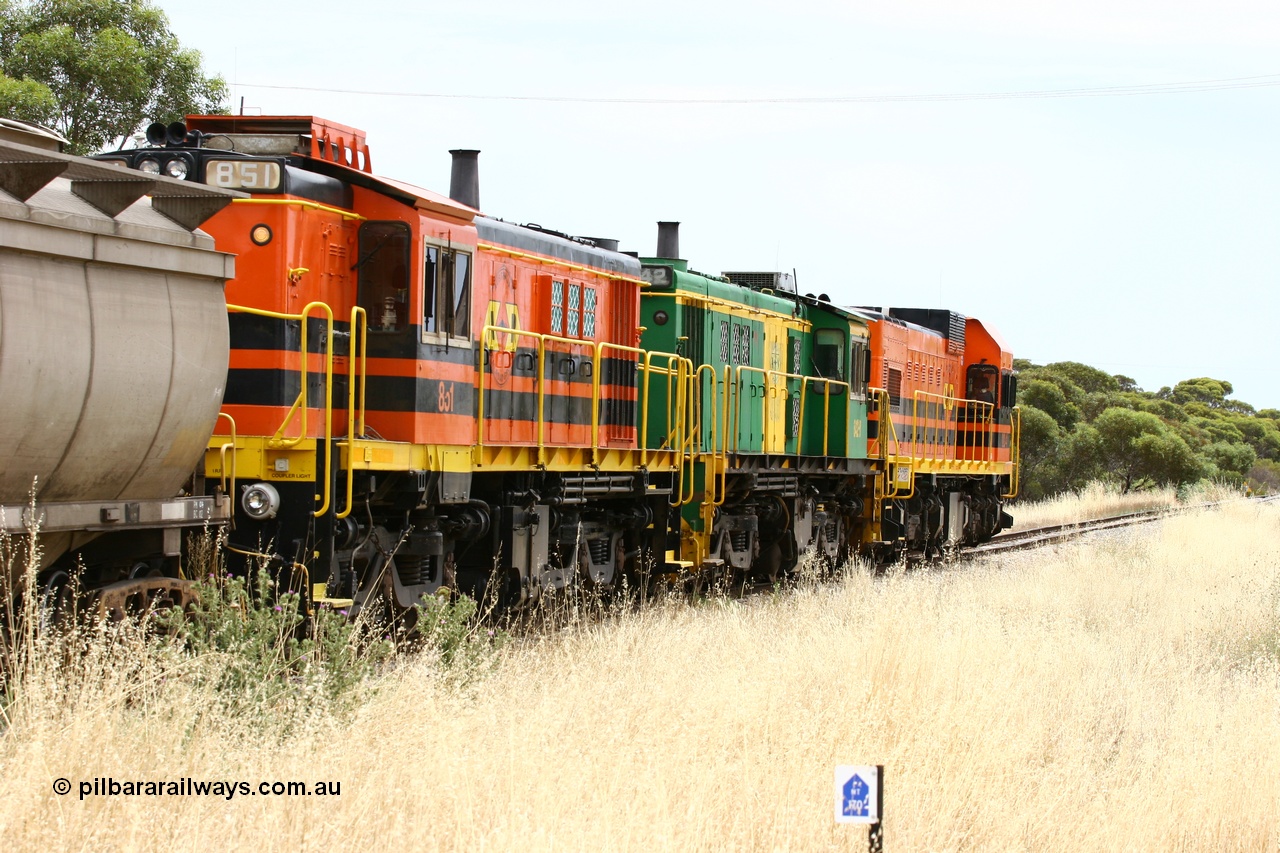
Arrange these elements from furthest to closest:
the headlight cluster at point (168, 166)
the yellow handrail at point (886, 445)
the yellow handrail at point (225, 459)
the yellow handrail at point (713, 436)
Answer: the yellow handrail at point (886, 445) < the yellow handrail at point (713, 436) < the headlight cluster at point (168, 166) < the yellow handrail at point (225, 459)

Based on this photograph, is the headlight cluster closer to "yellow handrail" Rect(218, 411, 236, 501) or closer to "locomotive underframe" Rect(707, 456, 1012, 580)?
"yellow handrail" Rect(218, 411, 236, 501)

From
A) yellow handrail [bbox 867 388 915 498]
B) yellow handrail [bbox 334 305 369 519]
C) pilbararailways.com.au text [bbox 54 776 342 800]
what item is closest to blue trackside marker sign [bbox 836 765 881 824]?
pilbararailways.com.au text [bbox 54 776 342 800]

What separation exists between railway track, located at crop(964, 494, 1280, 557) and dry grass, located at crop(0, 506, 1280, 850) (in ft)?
47.5

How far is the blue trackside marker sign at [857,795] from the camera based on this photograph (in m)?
5.35

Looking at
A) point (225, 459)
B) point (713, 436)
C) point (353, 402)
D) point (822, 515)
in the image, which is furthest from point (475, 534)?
point (822, 515)

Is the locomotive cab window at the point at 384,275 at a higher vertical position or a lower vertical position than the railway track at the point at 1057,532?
higher

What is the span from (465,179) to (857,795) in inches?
369

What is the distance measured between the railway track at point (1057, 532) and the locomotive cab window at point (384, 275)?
15.8 m

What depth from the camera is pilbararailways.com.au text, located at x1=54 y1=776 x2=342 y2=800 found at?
5.89 m

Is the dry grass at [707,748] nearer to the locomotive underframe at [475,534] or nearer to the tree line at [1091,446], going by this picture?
the locomotive underframe at [475,534]

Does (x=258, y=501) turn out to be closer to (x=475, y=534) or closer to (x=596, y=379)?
(x=475, y=534)

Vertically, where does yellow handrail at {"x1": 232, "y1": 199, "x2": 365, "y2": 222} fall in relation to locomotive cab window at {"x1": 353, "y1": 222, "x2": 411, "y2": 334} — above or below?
above

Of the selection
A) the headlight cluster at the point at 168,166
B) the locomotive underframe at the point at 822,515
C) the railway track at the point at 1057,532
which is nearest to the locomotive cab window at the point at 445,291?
the headlight cluster at the point at 168,166

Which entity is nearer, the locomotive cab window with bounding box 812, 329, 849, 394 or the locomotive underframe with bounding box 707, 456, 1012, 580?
the locomotive underframe with bounding box 707, 456, 1012, 580
